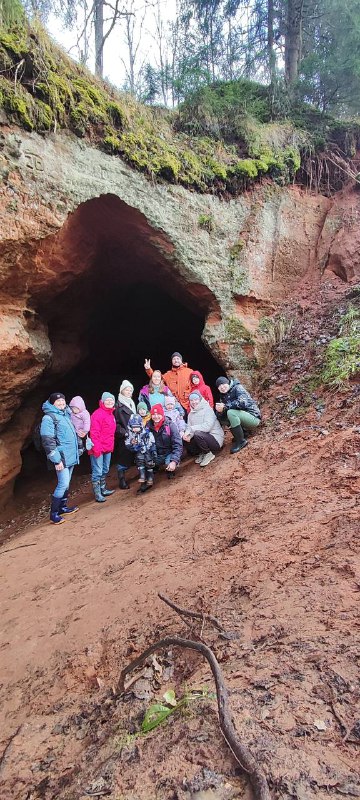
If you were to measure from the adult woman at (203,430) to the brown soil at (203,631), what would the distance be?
2.75ft

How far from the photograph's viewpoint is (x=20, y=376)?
679 centimetres

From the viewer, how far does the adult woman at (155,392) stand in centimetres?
654

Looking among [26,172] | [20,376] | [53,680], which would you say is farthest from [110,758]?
[26,172]

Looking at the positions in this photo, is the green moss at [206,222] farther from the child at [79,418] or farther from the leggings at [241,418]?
the child at [79,418]

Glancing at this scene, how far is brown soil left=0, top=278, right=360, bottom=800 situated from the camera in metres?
1.47

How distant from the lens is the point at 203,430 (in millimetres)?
6195

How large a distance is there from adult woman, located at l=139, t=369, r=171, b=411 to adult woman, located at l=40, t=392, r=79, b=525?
1327 mm

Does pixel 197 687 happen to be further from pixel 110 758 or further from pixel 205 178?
pixel 205 178

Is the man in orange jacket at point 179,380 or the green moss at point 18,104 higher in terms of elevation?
the green moss at point 18,104

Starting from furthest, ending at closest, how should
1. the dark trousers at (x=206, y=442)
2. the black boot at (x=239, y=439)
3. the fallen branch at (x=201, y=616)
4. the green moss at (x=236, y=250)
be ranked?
the green moss at (x=236, y=250) < the dark trousers at (x=206, y=442) < the black boot at (x=239, y=439) < the fallen branch at (x=201, y=616)

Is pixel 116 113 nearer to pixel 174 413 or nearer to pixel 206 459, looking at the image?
pixel 174 413

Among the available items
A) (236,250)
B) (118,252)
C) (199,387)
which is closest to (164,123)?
(118,252)

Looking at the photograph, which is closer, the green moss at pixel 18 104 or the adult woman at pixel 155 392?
the green moss at pixel 18 104

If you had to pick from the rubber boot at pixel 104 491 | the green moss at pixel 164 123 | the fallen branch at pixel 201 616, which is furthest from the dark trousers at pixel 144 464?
the green moss at pixel 164 123
